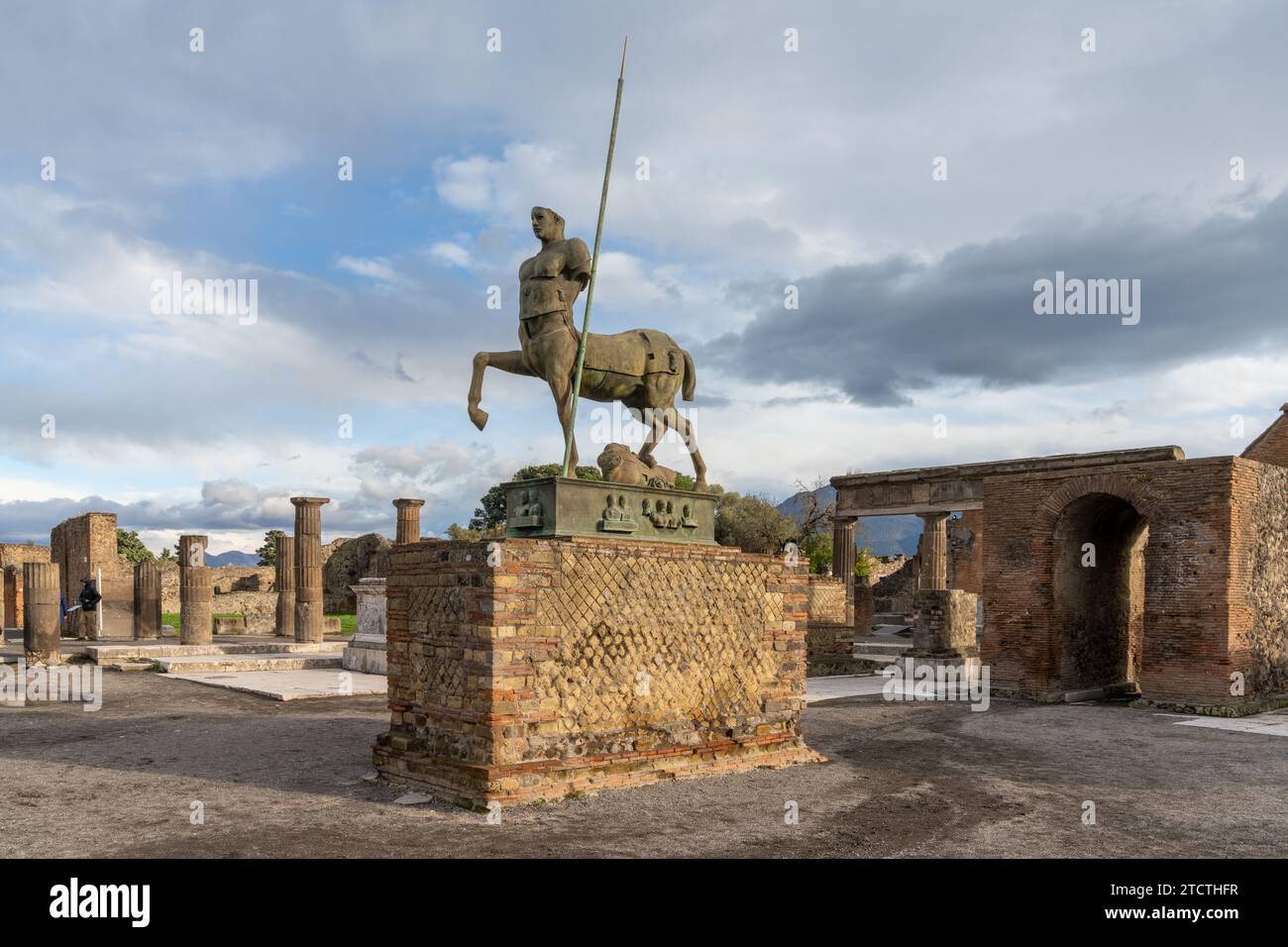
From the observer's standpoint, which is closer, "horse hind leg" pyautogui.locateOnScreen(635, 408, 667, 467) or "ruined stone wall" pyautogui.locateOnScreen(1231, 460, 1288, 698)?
"horse hind leg" pyautogui.locateOnScreen(635, 408, 667, 467)

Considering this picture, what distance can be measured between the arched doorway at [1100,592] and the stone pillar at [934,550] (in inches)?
450

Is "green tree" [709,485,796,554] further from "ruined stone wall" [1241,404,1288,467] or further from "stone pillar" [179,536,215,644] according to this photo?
"stone pillar" [179,536,215,644]

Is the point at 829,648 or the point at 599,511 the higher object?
the point at 599,511

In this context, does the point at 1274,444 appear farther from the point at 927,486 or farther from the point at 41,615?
the point at 41,615

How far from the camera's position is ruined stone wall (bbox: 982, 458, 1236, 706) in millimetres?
12781

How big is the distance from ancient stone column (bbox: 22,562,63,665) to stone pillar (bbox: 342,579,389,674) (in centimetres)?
469

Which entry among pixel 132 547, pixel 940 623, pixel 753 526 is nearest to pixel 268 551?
pixel 132 547

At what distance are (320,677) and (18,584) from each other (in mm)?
16389

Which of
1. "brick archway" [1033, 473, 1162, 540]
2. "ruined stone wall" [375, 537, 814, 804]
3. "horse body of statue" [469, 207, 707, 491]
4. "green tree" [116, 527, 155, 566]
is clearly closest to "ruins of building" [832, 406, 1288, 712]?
"brick archway" [1033, 473, 1162, 540]

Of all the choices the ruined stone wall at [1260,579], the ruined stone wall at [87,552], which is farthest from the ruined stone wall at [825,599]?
the ruined stone wall at [87,552]

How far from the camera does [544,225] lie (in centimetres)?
769

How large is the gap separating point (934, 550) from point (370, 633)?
55.4 ft

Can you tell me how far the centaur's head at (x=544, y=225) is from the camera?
7695 millimetres

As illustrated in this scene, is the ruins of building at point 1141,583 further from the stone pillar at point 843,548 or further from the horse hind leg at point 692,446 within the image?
the stone pillar at point 843,548
